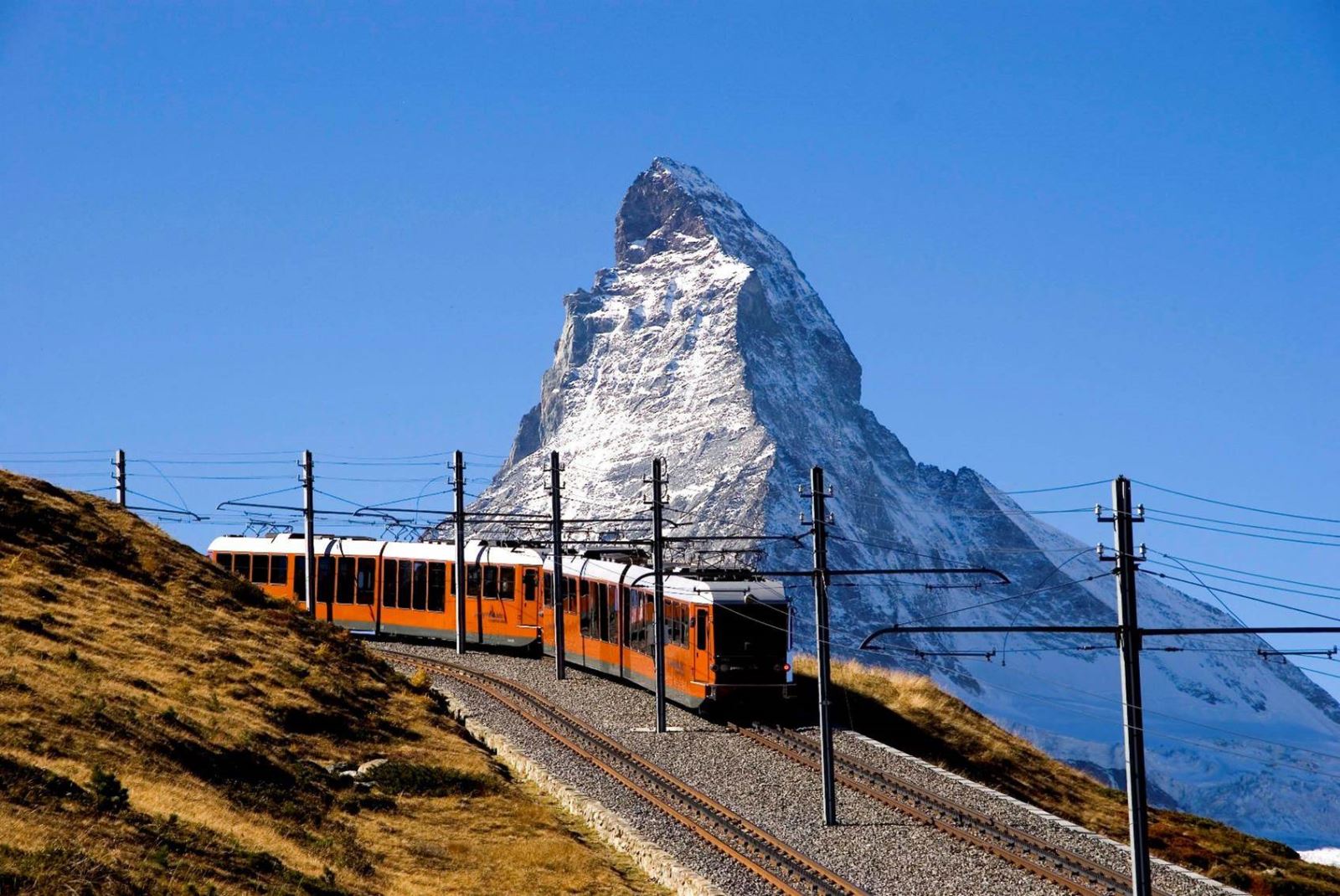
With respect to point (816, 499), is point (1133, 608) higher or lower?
lower

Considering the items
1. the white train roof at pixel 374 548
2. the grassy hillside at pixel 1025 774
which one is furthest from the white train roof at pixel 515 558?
the grassy hillside at pixel 1025 774

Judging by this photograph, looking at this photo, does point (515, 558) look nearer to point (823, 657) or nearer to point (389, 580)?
point (389, 580)

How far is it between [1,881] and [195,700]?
17329 mm

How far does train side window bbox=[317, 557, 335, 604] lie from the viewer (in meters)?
62.7

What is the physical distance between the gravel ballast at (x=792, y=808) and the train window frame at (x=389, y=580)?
49.5 ft

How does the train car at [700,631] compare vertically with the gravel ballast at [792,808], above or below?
above

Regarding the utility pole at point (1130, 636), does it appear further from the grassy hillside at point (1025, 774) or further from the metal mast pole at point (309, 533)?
the metal mast pole at point (309, 533)

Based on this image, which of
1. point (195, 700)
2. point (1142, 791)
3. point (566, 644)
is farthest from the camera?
point (566, 644)

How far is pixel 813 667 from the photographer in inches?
2312

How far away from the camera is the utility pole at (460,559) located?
58156 millimetres

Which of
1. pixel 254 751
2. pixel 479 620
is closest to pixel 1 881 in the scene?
pixel 254 751

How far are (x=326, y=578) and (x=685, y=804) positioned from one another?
3370cm

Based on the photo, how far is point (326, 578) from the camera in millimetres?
62781

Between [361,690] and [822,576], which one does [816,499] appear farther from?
[361,690]
